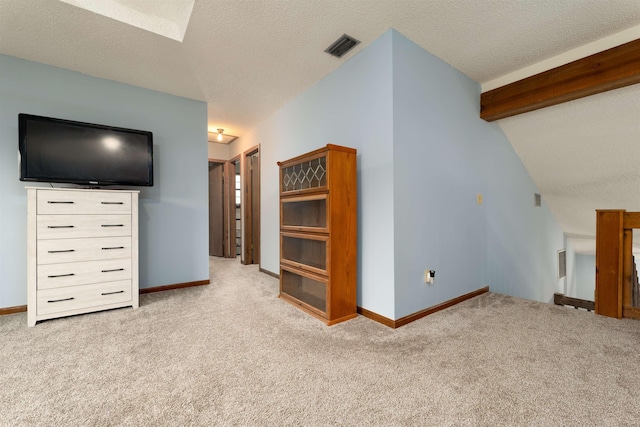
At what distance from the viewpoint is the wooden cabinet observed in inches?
90.6

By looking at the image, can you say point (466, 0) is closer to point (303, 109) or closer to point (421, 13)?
point (421, 13)

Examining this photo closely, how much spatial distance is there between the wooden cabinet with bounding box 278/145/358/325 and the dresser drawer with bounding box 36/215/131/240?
163 cm

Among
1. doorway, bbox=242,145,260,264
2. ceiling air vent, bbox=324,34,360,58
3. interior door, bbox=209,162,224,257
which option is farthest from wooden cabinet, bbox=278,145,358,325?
interior door, bbox=209,162,224,257

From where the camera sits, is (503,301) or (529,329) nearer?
(529,329)

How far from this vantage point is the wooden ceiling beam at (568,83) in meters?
2.21

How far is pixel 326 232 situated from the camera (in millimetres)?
2324

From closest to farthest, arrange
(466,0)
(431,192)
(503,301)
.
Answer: (466,0), (431,192), (503,301)

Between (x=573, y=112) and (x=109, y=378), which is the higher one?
(x=573, y=112)

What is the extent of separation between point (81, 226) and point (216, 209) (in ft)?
11.6

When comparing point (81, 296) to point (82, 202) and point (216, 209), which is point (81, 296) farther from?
point (216, 209)

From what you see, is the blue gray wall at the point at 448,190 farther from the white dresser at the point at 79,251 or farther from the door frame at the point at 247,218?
the door frame at the point at 247,218

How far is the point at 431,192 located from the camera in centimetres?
256

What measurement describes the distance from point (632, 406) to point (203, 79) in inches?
158

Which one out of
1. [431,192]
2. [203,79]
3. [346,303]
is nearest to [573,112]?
[431,192]
